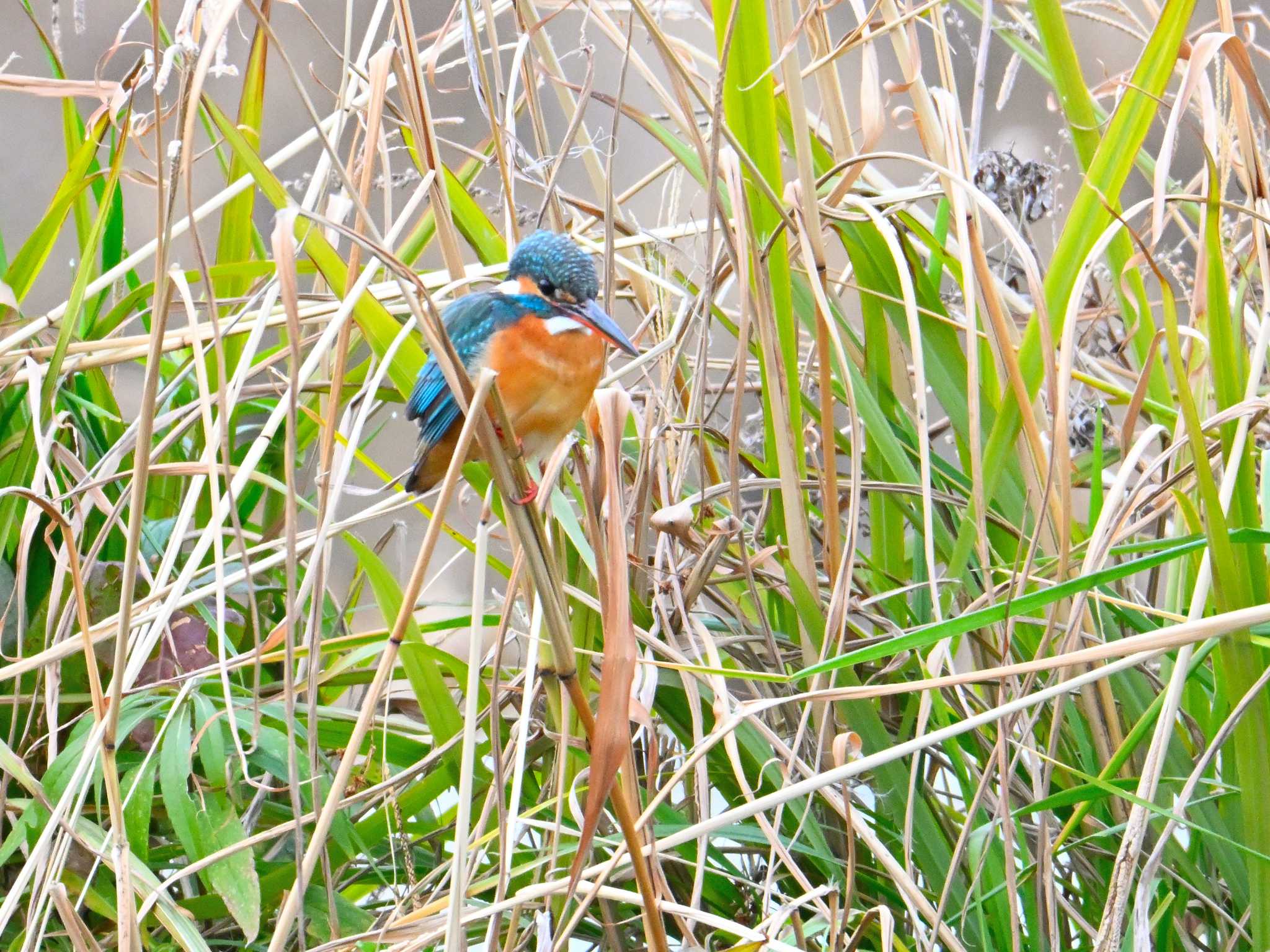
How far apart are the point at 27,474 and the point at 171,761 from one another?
39cm

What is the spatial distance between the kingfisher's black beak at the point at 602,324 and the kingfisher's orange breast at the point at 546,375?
0.07 m

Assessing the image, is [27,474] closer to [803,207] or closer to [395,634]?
[395,634]

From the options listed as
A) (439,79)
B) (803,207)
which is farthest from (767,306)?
(439,79)

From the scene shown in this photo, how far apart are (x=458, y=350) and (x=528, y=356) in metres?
0.12

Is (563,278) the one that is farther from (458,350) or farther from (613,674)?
(613,674)

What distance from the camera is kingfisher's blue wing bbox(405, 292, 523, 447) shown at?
1.14 meters

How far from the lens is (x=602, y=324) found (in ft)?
3.56

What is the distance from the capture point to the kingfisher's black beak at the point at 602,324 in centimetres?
106

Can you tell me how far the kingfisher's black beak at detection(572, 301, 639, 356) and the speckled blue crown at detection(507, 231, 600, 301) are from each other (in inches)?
0.4

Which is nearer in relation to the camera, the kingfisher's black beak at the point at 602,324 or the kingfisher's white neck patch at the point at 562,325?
the kingfisher's black beak at the point at 602,324

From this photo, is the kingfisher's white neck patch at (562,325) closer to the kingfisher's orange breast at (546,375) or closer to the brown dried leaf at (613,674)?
the kingfisher's orange breast at (546,375)

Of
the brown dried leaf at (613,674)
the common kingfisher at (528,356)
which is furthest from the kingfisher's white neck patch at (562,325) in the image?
the brown dried leaf at (613,674)

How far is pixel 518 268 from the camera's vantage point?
1104mm

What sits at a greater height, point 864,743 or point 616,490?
point 616,490
